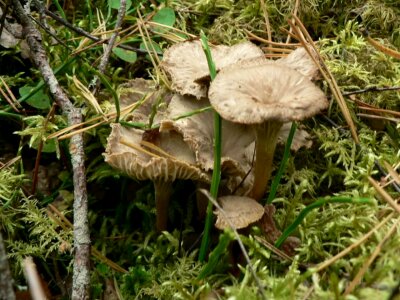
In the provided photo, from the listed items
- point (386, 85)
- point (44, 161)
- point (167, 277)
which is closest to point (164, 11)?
point (44, 161)

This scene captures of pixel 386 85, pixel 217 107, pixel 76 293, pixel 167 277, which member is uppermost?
pixel 217 107

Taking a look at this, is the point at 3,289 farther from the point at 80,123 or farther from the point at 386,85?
the point at 386,85

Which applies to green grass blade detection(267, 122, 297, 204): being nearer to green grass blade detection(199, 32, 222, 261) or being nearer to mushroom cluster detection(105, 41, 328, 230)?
mushroom cluster detection(105, 41, 328, 230)

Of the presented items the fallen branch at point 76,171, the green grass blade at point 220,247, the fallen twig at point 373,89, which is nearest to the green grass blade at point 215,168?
the green grass blade at point 220,247

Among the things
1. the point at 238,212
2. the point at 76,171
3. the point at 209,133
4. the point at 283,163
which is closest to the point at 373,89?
the point at 283,163

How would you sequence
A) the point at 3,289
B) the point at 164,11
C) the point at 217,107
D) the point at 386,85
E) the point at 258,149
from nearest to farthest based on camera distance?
the point at 3,289 < the point at 217,107 < the point at 258,149 < the point at 386,85 < the point at 164,11

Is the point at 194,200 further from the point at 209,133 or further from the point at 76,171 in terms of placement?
the point at 76,171

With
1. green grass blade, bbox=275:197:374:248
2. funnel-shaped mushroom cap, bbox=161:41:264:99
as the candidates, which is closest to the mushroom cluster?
funnel-shaped mushroom cap, bbox=161:41:264:99
